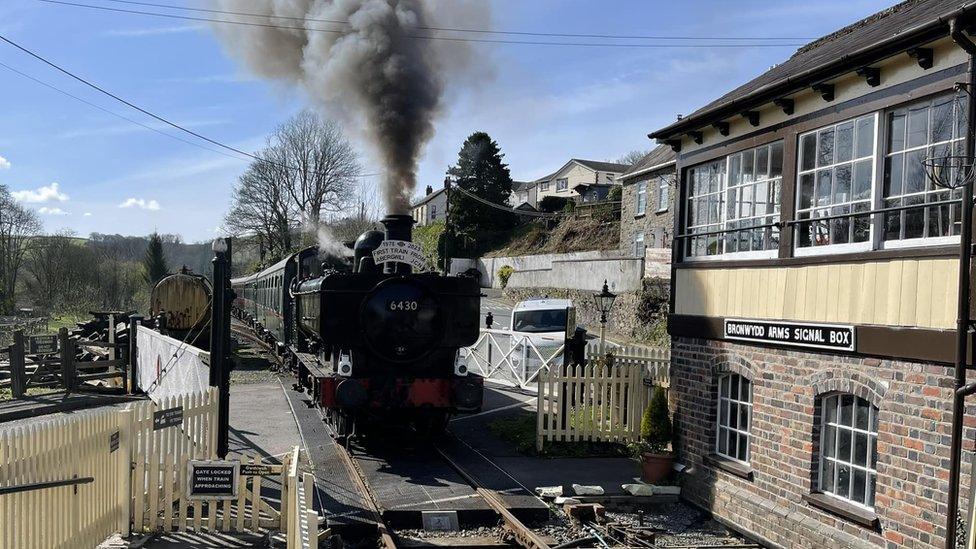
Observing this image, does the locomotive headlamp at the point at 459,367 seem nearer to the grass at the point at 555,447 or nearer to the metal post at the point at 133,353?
the grass at the point at 555,447

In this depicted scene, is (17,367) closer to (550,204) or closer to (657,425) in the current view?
(657,425)

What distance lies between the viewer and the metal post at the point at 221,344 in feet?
27.1

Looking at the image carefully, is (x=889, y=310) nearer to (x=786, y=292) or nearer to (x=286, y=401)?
(x=786, y=292)

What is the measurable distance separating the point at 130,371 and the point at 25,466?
555 inches

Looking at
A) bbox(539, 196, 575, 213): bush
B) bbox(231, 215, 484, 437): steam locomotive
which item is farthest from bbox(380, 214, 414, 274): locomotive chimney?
bbox(539, 196, 575, 213): bush

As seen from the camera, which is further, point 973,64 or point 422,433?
point 422,433

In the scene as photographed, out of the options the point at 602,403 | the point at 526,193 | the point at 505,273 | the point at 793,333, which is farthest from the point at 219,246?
the point at 526,193

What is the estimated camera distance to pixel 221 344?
27.7 feet

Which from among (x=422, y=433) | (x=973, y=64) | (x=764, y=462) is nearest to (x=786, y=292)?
(x=764, y=462)

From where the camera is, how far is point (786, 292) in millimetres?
7301

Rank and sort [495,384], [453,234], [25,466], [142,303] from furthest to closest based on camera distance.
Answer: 1. [142,303]
2. [453,234]
3. [495,384]
4. [25,466]

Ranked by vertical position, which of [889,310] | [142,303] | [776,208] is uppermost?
[776,208]

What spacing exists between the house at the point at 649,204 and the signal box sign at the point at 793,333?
68.8 ft

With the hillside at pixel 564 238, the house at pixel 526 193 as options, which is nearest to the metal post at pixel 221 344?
the hillside at pixel 564 238
